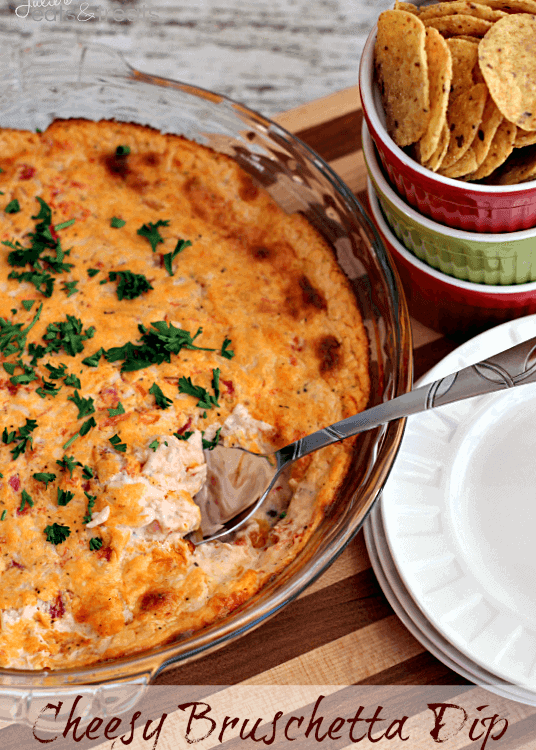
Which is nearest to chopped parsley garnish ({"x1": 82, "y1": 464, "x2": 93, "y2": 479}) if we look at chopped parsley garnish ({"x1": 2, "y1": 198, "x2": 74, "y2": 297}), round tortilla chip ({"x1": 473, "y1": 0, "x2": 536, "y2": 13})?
chopped parsley garnish ({"x1": 2, "y1": 198, "x2": 74, "y2": 297})

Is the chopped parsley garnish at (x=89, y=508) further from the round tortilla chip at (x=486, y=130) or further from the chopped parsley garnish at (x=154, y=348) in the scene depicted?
the round tortilla chip at (x=486, y=130)

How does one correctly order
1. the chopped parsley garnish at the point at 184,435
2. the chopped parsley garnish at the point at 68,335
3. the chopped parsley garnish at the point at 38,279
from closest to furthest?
1. the chopped parsley garnish at the point at 184,435
2. the chopped parsley garnish at the point at 68,335
3. the chopped parsley garnish at the point at 38,279

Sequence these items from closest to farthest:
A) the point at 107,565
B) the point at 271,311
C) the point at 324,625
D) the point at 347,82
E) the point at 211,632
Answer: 1. the point at 211,632
2. the point at 107,565
3. the point at 324,625
4. the point at 271,311
5. the point at 347,82

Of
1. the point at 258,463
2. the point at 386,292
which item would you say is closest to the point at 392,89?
the point at 386,292

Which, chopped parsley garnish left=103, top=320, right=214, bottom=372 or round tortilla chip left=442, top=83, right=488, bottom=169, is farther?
chopped parsley garnish left=103, top=320, right=214, bottom=372

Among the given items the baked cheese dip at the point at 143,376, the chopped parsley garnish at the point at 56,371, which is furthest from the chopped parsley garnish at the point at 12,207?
the chopped parsley garnish at the point at 56,371

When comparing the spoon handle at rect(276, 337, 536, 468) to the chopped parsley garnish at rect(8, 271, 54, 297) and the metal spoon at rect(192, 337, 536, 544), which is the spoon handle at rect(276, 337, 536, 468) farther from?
the chopped parsley garnish at rect(8, 271, 54, 297)

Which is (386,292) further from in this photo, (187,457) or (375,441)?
(187,457)
